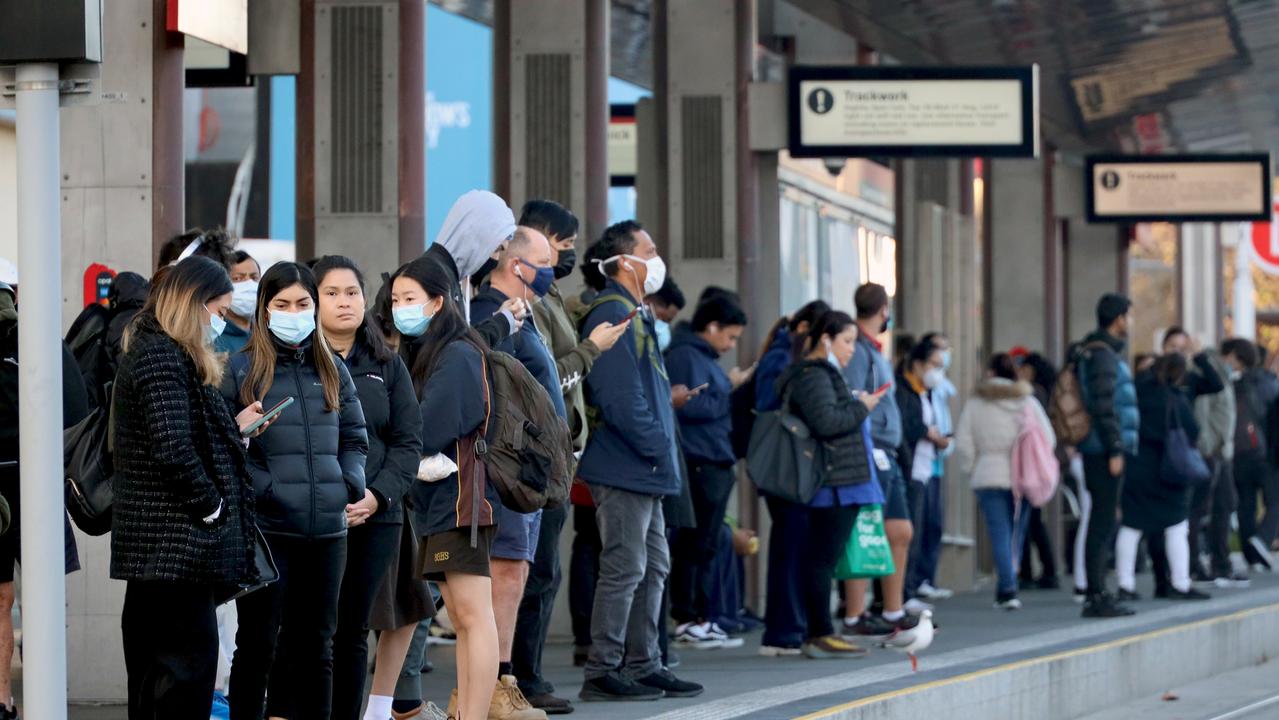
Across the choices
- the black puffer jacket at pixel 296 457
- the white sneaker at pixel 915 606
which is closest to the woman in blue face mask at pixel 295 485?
the black puffer jacket at pixel 296 457

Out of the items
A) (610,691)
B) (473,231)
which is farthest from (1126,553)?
(473,231)

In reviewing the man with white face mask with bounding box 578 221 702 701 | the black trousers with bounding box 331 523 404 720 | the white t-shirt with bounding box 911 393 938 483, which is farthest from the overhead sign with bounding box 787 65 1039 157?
the black trousers with bounding box 331 523 404 720

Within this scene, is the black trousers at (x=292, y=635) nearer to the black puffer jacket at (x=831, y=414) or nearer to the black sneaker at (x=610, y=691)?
the black sneaker at (x=610, y=691)

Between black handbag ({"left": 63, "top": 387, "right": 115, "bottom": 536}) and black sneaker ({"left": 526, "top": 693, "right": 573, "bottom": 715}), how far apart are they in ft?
8.23

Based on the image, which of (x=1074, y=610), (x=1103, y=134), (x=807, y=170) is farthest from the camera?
(x=1103, y=134)

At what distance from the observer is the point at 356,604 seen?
7316 millimetres

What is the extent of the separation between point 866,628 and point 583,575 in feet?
7.85

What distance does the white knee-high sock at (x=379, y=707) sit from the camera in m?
7.72

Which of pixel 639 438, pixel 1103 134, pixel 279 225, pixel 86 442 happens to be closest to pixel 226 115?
pixel 279 225

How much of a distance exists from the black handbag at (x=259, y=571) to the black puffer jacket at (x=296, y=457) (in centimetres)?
22

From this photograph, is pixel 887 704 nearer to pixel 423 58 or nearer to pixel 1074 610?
pixel 423 58

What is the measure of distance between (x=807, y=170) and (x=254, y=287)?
9788mm

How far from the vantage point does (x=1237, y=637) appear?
1445cm

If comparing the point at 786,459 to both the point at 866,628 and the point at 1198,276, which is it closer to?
the point at 866,628
